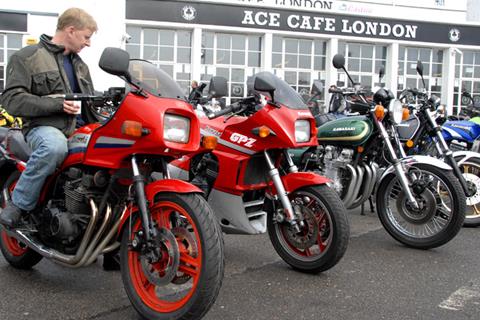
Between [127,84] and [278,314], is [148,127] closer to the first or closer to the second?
[127,84]

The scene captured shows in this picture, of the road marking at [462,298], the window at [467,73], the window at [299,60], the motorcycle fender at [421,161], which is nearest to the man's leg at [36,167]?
the road marking at [462,298]

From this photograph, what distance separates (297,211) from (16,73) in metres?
2.14

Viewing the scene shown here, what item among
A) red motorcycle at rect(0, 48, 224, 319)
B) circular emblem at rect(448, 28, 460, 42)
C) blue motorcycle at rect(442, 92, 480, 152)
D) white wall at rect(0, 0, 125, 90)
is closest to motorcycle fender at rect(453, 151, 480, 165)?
blue motorcycle at rect(442, 92, 480, 152)

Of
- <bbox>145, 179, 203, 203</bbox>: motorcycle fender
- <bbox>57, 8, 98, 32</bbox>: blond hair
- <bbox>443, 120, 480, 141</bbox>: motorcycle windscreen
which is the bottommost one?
<bbox>145, 179, 203, 203</bbox>: motorcycle fender

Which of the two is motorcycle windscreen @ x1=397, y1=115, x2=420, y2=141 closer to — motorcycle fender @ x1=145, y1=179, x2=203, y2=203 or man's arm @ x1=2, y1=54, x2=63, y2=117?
motorcycle fender @ x1=145, y1=179, x2=203, y2=203

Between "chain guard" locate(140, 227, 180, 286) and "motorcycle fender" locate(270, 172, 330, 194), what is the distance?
136 cm

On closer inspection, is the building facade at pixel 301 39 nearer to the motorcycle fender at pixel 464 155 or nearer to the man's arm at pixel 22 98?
the motorcycle fender at pixel 464 155

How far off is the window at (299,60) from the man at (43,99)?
851 inches

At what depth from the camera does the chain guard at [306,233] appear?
407 centimetres

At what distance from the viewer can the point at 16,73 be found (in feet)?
11.5

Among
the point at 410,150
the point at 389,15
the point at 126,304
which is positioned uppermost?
the point at 389,15

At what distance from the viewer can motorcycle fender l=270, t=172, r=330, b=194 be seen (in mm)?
4043

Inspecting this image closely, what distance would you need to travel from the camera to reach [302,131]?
13.3 ft

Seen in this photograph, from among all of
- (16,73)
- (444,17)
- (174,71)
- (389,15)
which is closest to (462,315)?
(16,73)
